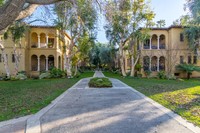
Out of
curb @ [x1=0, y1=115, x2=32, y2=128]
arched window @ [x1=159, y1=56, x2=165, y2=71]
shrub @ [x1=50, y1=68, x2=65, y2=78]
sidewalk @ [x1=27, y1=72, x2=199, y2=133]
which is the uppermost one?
arched window @ [x1=159, y1=56, x2=165, y2=71]

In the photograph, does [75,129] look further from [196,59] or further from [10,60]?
[196,59]

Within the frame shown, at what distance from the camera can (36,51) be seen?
85.6 ft

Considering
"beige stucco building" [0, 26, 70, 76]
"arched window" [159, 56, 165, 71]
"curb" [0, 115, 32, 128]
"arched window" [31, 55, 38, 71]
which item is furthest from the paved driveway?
"arched window" [159, 56, 165, 71]

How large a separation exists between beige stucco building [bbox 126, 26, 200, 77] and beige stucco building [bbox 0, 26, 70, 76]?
452 inches

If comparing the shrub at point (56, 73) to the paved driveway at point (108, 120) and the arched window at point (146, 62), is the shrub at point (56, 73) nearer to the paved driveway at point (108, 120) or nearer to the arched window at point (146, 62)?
the arched window at point (146, 62)

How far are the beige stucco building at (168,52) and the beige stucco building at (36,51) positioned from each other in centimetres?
1148

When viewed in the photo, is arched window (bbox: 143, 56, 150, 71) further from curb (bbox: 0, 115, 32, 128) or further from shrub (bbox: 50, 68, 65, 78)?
curb (bbox: 0, 115, 32, 128)

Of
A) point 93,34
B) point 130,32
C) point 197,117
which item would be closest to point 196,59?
point 130,32

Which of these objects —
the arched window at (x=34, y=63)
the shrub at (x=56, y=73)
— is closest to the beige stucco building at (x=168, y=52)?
the shrub at (x=56, y=73)

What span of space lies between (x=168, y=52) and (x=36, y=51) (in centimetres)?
1871

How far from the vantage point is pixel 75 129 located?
4.77 metres

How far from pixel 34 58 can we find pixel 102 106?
74.5 ft

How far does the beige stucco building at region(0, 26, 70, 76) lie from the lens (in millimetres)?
24516

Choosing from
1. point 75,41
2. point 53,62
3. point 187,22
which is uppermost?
point 187,22
